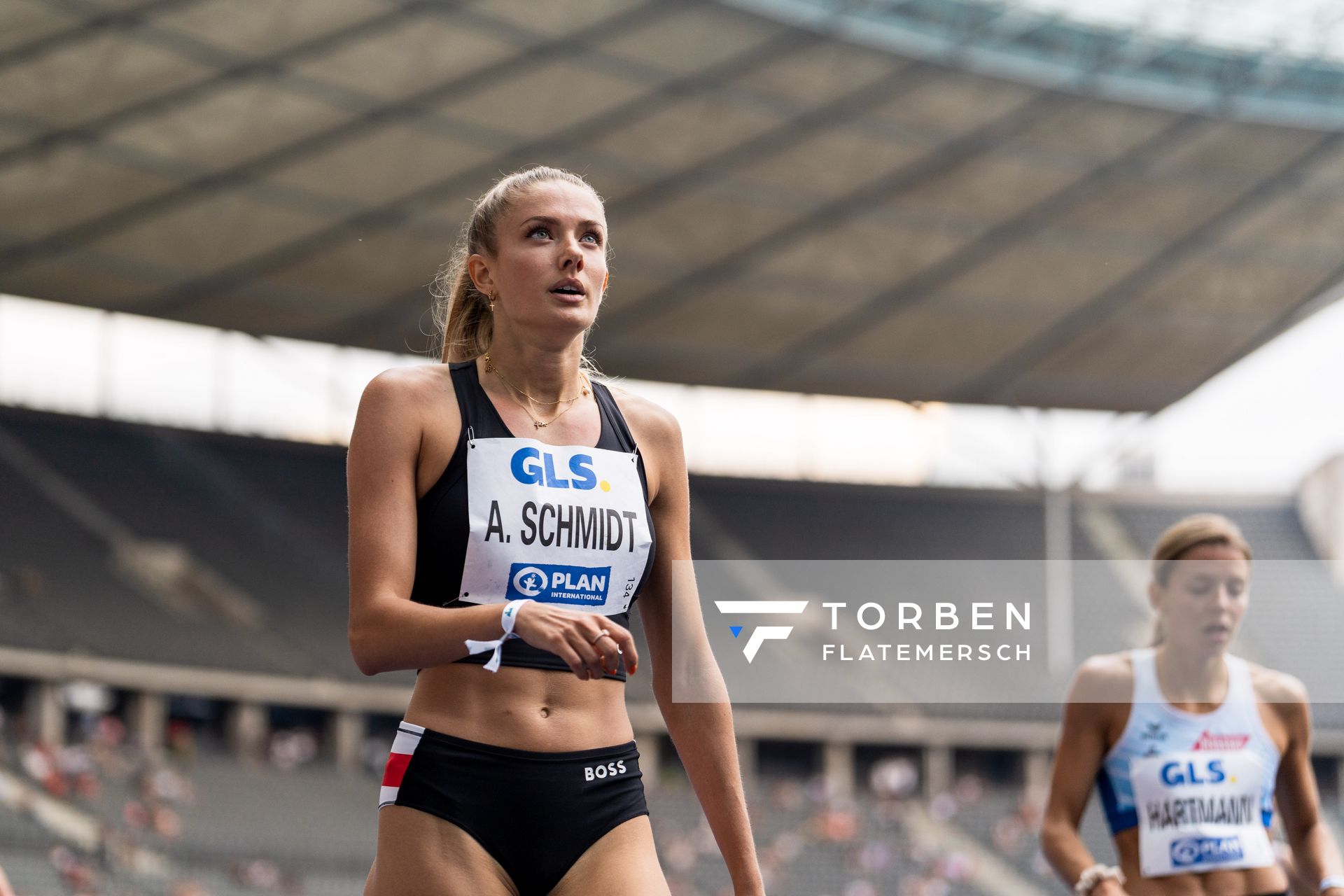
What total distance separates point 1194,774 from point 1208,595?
1.53 feet

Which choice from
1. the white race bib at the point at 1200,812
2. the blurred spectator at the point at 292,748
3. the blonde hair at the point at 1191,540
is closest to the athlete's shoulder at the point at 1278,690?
the white race bib at the point at 1200,812

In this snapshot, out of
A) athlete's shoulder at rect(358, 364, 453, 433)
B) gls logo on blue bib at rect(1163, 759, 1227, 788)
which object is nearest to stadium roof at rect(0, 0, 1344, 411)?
gls logo on blue bib at rect(1163, 759, 1227, 788)

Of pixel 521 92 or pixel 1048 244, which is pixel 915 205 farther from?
pixel 521 92

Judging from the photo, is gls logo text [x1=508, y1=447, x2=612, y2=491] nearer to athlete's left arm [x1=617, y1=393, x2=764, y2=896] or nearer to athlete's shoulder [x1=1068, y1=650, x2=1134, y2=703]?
athlete's left arm [x1=617, y1=393, x2=764, y2=896]

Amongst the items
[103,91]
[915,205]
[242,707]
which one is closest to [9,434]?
[242,707]

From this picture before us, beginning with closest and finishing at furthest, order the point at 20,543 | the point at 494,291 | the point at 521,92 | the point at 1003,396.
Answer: the point at 494,291, the point at 521,92, the point at 20,543, the point at 1003,396

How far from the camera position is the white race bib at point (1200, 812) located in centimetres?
365

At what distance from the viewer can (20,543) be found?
26016mm

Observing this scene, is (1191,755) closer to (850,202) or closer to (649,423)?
(649,423)

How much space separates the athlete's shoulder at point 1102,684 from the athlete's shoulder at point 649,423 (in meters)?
1.81

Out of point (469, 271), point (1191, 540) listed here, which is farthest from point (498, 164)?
point (469, 271)

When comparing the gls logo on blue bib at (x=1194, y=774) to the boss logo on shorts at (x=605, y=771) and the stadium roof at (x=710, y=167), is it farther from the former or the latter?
the stadium roof at (x=710, y=167)

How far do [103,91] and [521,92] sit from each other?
592 centimetres

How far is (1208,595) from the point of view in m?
3.69
